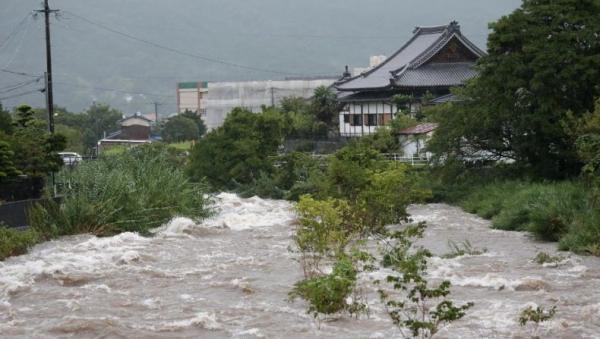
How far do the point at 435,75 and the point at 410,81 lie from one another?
1.51 m

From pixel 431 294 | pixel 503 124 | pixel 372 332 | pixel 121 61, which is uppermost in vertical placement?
pixel 121 61

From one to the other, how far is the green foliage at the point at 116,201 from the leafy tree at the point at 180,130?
54391mm

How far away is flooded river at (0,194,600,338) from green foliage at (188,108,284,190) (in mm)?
13654

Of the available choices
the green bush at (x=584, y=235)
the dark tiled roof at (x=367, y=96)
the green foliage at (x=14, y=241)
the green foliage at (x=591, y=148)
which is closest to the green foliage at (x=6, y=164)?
the green foliage at (x=14, y=241)

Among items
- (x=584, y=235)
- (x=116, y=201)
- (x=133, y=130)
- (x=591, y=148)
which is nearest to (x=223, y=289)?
(x=584, y=235)

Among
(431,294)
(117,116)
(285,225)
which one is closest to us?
(431,294)

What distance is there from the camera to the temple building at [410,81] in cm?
5066

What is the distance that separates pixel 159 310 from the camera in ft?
44.0

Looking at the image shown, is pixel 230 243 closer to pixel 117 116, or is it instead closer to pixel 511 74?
pixel 511 74

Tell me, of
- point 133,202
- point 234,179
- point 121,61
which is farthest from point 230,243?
point 121,61

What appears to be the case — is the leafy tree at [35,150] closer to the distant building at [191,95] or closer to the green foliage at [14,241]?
the green foliage at [14,241]

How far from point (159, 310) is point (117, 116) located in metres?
73.5

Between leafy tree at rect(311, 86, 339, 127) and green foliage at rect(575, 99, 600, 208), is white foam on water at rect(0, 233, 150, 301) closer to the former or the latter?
green foliage at rect(575, 99, 600, 208)

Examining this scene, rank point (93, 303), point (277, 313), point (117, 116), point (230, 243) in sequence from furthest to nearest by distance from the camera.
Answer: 1. point (117, 116)
2. point (230, 243)
3. point (93, 303)
4. point (277, 313)
